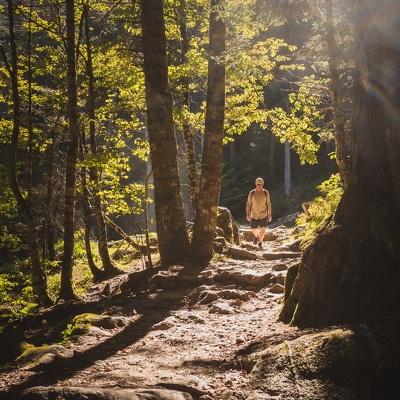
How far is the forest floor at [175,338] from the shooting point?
12.7 feet

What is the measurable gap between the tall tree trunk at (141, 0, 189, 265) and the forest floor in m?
1.45

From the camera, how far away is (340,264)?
436 centimetres

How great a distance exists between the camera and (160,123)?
29.2ft

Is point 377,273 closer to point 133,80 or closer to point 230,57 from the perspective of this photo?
point 230,57

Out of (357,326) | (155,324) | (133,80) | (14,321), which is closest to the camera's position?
(357,326)

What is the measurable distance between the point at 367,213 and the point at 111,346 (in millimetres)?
3862

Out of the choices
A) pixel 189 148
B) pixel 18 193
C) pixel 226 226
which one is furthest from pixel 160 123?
pixel 226 226

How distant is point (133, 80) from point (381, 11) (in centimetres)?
764

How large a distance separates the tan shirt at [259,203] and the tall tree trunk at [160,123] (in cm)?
405

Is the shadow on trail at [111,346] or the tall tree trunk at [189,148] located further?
the tall tree trunk at [189,148]

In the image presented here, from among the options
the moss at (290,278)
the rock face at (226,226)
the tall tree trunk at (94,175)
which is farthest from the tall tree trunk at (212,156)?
the rock face at (226,226)

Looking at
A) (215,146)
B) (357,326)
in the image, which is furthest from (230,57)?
(357,326)

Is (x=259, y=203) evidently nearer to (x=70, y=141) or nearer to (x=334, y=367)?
(x=70, y=141)

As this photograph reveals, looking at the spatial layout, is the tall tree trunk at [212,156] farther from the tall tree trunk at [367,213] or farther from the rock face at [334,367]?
the rock face at [334,367]
